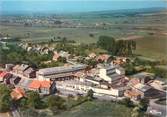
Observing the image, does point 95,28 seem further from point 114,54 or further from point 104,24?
point 114,54

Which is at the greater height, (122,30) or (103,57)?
(122,30)

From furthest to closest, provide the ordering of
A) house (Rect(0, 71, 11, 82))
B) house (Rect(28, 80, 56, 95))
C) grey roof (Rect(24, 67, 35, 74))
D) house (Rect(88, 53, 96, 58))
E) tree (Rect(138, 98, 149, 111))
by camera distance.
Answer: house (Rect(88, 53, 96, 58)), grey roof (Rect(24, 67, 35, 74)), house (Rect(0, 71, 11, 82)), house (Rect(28, 80, 56, 95)), tree (Rect(138, 98, 149, 111))

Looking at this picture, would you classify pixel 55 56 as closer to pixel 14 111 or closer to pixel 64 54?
pixel 64 54

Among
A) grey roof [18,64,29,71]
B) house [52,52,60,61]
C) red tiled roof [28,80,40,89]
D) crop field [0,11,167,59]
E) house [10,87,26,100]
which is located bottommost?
house [52,52,60,61]

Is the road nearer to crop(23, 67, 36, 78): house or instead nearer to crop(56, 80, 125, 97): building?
crop(56, 80, 125, 97): building

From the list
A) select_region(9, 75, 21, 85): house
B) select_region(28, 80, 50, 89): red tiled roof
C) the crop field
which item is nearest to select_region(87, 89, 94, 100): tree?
select_region(28, 80, 50, 89): red tiled roof

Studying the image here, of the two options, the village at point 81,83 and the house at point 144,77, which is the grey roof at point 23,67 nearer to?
the village at point 81,83

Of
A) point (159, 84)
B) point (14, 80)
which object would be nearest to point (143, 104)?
point (159, 84)
